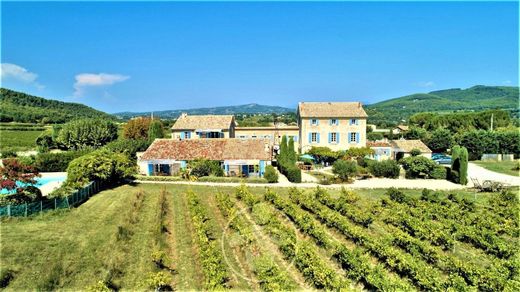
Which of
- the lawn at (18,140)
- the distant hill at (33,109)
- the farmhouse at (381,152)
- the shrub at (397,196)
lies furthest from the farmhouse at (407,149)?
the distant hill at (33,109)

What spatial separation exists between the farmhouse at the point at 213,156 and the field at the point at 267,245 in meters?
10.1

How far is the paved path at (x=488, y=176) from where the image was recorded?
104 feet

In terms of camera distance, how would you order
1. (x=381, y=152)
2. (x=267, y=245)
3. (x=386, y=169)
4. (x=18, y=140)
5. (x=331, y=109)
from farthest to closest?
1. (x=18, y=140)
2. (x=331, y=109)
3. (x=381, y=152)
4. (x=386, y=169)
5. (x=267, y=245)

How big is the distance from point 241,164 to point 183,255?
19.6 metres

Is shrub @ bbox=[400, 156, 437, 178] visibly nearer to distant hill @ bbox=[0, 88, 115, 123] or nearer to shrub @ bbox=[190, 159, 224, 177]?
shrub @ bbox=[190, 159, 224, 177]

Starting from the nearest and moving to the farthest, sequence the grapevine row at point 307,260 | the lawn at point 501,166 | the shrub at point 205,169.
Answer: the grapevine row at point 307,260 → the shrub at point 205,169 → the lawn at point 501,166

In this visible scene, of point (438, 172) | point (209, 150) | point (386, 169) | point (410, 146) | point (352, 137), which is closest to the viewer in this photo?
point (438, 172)

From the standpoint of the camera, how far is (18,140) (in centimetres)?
6391

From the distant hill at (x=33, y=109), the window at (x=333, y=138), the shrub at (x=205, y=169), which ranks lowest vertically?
the shrub at (x=205, y=169)

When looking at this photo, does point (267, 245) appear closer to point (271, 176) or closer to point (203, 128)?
point (271, 176)

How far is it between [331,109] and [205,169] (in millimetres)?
21228

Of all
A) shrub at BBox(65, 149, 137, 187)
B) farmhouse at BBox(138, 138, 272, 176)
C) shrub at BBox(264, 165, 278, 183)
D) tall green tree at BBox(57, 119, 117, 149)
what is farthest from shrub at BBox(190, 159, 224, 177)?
tall green tree at BBox(57, 119, 117, 149)

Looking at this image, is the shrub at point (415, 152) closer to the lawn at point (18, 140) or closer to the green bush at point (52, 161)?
the green bush at point (52, 161)

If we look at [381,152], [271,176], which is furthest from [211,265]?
[381,152]
